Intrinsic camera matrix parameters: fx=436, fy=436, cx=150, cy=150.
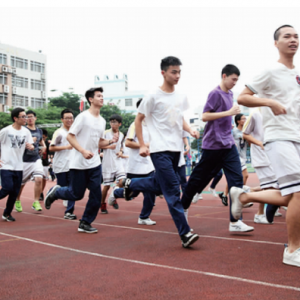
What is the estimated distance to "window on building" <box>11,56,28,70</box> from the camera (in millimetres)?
53594

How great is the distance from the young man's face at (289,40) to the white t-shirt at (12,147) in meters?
5.25

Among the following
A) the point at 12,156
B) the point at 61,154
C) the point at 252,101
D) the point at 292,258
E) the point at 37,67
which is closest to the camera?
the point at 292,258

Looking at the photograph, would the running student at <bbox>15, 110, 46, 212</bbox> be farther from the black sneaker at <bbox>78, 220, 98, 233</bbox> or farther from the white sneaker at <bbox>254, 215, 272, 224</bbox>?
the white sneaker at <bbox>254, 215, 272, 224</bbox>

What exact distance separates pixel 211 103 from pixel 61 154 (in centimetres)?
415

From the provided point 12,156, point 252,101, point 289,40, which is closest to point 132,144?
point 12,156

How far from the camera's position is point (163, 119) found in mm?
4961

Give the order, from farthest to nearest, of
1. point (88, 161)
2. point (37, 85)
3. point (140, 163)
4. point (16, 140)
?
point (37, 85)
point (16, 140)
point (140, 163)
point (88, 161)

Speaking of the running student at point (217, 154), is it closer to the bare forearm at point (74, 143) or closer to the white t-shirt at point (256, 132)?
the white t-shirt at point (256, 132)

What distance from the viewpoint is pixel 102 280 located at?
3418 millimetres

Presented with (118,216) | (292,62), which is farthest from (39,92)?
(292,62)

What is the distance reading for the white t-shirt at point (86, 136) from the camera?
5.92 meters

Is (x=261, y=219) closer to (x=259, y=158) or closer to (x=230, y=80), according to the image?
(x=259, y=158)

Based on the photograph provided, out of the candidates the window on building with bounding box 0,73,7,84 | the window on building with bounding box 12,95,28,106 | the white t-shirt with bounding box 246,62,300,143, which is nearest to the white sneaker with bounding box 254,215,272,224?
the white t-shirt with bounding box 246,62,300,143

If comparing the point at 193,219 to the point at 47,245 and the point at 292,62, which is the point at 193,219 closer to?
the point at 47,245
